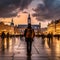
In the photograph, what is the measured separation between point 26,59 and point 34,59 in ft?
1.59

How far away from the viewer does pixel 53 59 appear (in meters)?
17.5

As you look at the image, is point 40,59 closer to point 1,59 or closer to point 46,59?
point 46,59

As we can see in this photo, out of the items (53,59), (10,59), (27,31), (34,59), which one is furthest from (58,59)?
(27,31)

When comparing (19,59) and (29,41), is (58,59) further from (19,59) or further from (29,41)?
(29,41)

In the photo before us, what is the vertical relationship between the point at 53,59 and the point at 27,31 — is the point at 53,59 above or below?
below

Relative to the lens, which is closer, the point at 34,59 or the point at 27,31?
the point at 34,59

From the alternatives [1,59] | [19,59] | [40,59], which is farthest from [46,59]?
[1,59]

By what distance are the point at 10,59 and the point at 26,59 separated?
0.96 m

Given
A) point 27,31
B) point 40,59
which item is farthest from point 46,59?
point 27,31

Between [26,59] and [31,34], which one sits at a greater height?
[31,34]

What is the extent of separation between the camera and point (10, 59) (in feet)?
57.8

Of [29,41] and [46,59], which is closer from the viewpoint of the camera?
[46,59]

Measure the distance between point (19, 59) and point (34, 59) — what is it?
2.97 ft

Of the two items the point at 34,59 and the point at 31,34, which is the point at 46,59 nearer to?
the point at 34,59
